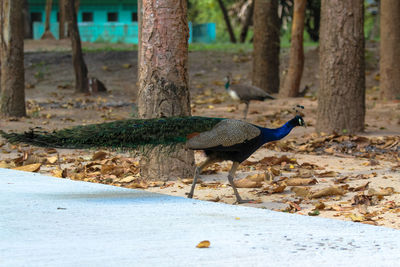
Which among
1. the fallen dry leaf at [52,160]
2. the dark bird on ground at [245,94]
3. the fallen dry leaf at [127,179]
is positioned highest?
the dark bird on ground at [245,94]

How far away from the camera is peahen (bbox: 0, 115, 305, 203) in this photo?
583 centimetres

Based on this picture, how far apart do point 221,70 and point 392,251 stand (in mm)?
18553

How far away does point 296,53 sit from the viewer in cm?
1577

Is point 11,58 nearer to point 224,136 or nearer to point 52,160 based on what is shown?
point 52,160

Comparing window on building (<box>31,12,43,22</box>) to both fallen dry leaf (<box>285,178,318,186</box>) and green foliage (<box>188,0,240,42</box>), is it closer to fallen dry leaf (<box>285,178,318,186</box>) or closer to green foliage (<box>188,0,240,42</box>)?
green foliage (<box>188,0,240,42</box>)

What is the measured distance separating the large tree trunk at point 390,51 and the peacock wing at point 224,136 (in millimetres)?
9663

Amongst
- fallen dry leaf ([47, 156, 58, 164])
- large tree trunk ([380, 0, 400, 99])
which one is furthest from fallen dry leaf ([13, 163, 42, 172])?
large tree trunk ([380, 0, 400, 99])

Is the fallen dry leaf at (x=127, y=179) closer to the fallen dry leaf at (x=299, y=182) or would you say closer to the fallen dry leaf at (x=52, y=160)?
the fallen dry leaf at (x=52, y=160)

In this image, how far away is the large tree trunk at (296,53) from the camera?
50.8 feet

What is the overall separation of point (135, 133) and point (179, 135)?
1.36 ft

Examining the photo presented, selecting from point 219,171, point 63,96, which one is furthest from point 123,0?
point 219,171

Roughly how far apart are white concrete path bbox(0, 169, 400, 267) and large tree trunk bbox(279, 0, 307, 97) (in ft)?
36.6

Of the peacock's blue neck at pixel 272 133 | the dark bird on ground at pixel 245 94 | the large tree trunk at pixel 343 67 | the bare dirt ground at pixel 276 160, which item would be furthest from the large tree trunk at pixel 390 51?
the peacock's blue neck at pixel 272 133

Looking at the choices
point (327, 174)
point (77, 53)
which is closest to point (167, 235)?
point (327, 174)
